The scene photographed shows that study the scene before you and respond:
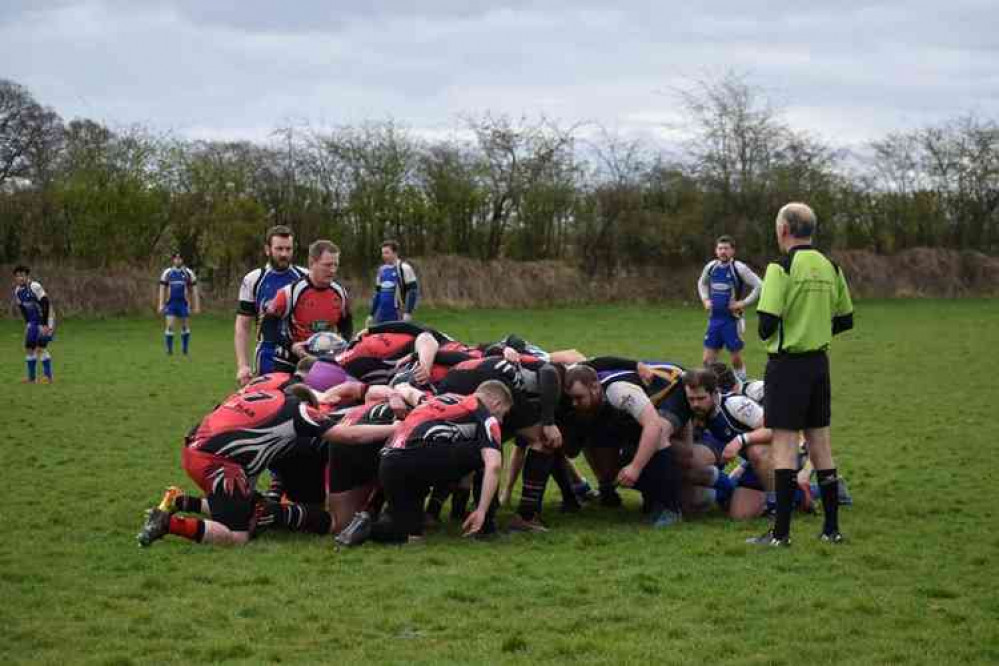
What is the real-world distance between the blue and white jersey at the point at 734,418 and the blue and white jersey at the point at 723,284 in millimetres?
8078

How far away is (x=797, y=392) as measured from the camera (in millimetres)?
7320

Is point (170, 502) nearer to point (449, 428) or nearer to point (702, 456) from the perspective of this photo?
point (449, 428)

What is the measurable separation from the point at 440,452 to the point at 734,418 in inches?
91.2

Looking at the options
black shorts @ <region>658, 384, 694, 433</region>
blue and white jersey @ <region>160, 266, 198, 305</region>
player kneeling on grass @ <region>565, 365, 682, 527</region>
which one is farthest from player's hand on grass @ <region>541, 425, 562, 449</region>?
blue and white jersey @ <region>160, 266, 198, 305</region>

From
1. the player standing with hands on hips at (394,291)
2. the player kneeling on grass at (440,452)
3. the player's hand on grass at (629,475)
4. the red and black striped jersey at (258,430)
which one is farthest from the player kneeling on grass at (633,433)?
the player standing with hands on hips at (394,291)

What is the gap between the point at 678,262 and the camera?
39.6 m

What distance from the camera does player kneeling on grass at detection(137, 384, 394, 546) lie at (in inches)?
297

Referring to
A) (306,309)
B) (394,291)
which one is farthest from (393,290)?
(306,309)

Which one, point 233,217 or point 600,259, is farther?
point 600,259

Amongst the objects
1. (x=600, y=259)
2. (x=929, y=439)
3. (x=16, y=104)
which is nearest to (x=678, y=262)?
(x=600, y=259)

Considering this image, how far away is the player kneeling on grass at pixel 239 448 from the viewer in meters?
7.54

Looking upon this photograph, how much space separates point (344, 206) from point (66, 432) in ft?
82.7

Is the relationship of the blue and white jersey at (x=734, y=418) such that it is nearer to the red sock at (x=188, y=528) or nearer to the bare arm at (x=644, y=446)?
the bare arm at (x=644, y=446)

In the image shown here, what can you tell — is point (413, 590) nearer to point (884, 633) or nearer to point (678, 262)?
point (884, 633)
